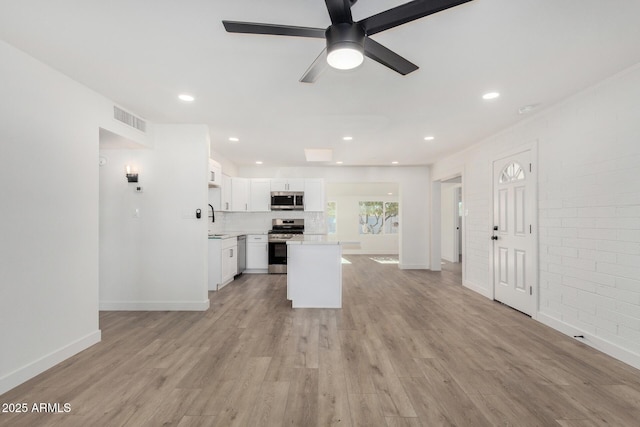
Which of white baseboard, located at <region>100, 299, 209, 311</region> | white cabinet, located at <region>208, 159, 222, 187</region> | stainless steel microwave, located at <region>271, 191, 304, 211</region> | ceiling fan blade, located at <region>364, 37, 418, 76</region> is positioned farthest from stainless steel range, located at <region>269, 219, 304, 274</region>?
ceiling fan blade, located at <region>364, 37, 418, 76</region>

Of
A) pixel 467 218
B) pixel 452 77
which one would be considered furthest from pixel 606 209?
pixel 467 218

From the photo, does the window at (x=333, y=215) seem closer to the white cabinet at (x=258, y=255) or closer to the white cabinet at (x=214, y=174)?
the white cabinet at (x=258, y=255)

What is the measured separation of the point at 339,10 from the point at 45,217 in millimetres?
2764

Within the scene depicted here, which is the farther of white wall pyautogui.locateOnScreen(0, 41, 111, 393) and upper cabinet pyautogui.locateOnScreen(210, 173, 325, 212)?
upper cabinet pyautogui.locateOnScreen(210, 173, 325, 212)

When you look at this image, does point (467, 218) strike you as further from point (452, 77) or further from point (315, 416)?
point (315, 416)

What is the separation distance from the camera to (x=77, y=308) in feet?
8.77

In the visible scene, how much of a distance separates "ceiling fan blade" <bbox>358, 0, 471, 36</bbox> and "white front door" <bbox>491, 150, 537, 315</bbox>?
3.10 meters

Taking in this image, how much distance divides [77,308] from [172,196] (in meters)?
1.66

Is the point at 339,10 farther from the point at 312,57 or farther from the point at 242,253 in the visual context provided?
the point at 242,253

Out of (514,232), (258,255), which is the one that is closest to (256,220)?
(258,255)

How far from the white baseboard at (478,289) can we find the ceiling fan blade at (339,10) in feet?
14.7

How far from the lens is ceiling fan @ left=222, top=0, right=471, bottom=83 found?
1.34 m

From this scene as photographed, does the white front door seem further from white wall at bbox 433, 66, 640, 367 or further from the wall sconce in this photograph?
the wall sconce

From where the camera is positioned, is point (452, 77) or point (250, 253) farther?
point (250, 253)
